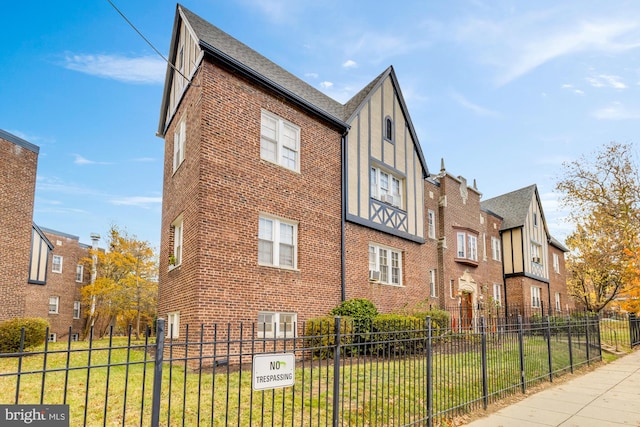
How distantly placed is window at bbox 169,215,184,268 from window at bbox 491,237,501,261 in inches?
877

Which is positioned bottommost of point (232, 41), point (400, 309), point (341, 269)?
point (400, 309)

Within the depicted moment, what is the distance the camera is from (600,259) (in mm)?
28391

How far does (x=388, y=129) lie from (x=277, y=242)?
324 inches

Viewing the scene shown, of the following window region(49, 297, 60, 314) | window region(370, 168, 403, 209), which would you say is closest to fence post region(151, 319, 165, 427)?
window region(370, 168, 403, 209)

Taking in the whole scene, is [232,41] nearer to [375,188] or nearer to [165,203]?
[165,203]

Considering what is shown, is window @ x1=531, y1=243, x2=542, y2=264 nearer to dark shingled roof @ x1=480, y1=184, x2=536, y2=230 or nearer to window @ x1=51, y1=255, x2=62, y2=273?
dark shingled roof @ x1=480, y1=184, x2=536, y2=230

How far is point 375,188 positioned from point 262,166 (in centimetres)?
593

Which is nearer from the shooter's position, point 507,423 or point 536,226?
point 507,423

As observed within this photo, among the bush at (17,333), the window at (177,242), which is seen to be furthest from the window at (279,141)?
the bush at (17,333)

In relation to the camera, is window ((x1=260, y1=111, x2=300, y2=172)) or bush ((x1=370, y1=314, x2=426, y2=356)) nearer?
bush ((x1=370, y1=314, x2=426, y2=356))

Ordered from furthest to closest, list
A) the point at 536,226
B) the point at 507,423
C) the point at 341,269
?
1. the point at 536,226
2. the point at 341,269
3. the point at 507,423

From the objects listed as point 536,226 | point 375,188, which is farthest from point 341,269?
point 536,226

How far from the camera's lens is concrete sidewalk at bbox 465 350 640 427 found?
790cm

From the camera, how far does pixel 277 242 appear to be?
14.0m
